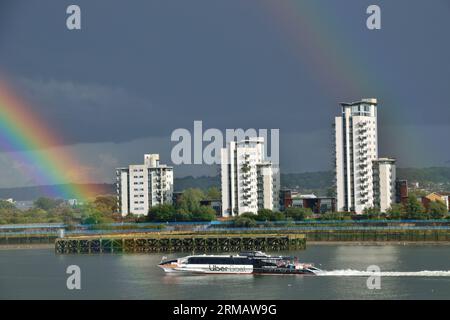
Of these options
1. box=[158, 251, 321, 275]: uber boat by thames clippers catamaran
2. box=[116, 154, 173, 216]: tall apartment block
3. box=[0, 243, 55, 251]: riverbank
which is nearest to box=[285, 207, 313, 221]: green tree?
box=[116, 154, 173, 216]: tall apartment block

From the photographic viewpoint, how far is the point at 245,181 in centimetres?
11569

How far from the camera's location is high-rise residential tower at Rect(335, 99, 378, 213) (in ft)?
359

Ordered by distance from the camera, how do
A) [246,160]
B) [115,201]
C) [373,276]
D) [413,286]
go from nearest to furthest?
1. [413,286]
2. [373,276]
3. [246,160]
4. [115,201]

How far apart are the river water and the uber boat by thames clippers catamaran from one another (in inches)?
38.2

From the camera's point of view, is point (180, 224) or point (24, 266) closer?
point (24, 266)

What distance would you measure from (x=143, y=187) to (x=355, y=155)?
3337 centimetres

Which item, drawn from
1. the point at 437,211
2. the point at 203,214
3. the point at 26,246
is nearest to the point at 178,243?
the point at 26,246

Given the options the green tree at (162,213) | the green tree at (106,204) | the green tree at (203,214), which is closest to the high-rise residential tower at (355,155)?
the green tree at (203,214)

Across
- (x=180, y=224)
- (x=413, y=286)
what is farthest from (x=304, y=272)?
(x=180, y=224)

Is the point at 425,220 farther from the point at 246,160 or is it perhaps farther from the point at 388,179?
the point at 246,160

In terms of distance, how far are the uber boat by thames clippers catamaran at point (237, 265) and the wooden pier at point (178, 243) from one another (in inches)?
987

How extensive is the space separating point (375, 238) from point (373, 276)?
38.9 meters

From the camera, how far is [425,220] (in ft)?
327

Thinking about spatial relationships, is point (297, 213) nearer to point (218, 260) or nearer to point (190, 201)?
point (190, 201)
